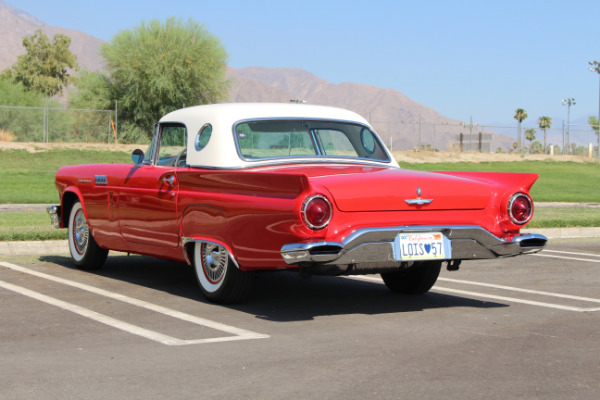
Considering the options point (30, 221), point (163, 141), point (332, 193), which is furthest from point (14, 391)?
point (30, 221)

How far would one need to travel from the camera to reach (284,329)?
20.7 ft

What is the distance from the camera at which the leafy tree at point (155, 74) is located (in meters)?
45.5

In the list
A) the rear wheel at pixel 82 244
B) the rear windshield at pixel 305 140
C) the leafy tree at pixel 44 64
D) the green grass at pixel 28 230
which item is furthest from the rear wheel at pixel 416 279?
the leafy tree at pixel 44 64

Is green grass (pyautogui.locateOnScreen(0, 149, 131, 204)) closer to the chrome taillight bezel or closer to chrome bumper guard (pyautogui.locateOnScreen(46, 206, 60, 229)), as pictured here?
chrome bumper guard (pyautogui.locateOnScreen(46, 206, 60, 229))

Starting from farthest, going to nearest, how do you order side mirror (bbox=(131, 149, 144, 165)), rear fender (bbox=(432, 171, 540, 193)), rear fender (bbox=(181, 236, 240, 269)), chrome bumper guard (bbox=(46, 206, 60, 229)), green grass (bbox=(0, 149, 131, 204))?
green grass (bbox=(0, 149, 131, 204)) < chrome bumper guard (bbox=(46, 206, 60, 229)) < side mirror (bbox=(131, 149, 144, 165)) < rear fender (bbox=(432, 171, 540, 193)) < rear fender (bbox=(181, 236, 240, 269))

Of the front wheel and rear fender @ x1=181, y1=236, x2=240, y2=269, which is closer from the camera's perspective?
rear fender @ x1=181, y1=236, x2=240, y2=269

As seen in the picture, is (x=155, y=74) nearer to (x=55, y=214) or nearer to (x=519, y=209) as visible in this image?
(x=55, y=214)

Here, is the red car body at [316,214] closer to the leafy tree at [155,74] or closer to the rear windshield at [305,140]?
the rear windshield at [305,140]

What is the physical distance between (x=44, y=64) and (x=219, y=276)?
84926 mm

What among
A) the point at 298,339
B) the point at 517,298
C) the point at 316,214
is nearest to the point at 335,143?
the point at 316,214

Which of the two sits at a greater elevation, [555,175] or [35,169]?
[35,169]

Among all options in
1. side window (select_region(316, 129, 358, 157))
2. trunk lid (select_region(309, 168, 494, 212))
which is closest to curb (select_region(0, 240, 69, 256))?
side window (select_region(316, 129, 358, 157))

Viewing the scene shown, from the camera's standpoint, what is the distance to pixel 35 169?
31.3m

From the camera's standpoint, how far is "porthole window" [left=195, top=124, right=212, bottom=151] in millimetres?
7906
